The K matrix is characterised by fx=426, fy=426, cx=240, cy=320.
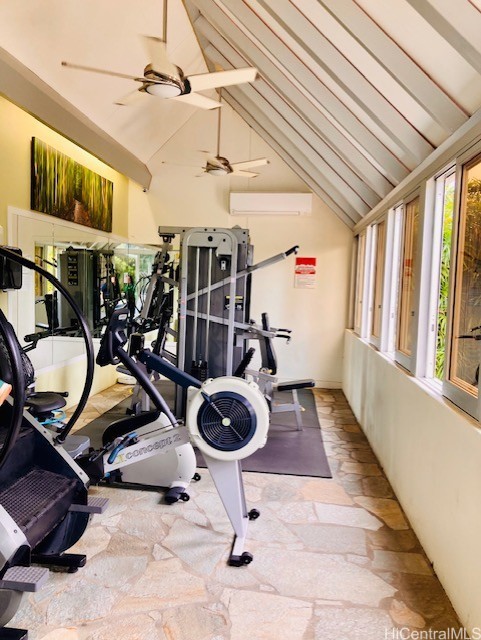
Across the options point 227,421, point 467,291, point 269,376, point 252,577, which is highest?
point 467,291

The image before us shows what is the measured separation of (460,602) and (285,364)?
4980 millimetres

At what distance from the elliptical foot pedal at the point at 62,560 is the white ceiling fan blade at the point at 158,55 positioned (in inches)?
122

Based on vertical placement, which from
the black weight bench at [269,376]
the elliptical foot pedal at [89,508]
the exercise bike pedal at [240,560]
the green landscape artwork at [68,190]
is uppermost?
the green landscape artwork at [68,190]

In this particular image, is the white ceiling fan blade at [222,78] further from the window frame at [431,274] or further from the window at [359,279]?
the window at [359,279]

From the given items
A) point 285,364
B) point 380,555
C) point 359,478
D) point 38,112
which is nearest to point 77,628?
point 380,555

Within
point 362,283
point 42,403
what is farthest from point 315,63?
point 362,283

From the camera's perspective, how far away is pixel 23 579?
5.77 feet

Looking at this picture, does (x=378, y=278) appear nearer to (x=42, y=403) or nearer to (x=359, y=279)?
(x=359, y=279)

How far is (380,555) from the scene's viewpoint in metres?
2.52

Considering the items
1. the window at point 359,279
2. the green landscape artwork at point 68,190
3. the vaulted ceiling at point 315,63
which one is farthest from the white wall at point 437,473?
the green landscape artwork at point 68,190

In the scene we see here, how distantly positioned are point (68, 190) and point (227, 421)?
12.5 feet

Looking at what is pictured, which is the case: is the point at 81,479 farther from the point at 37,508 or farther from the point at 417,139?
the point at 417,139

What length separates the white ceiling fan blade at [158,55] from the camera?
2.79 meters

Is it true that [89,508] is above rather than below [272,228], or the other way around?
below
